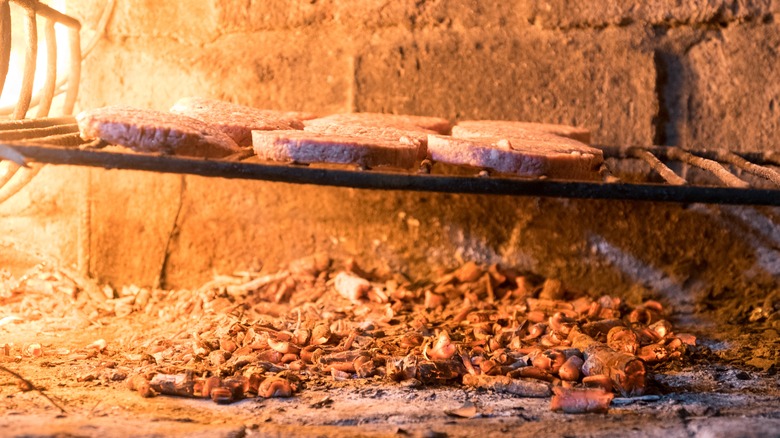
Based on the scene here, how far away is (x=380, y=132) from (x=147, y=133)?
2.01 ft

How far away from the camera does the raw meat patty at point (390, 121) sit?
7.45 feet

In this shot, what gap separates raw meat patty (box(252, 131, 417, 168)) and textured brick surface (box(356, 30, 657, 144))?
2.53ft

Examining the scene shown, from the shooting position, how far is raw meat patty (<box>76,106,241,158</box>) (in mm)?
1798

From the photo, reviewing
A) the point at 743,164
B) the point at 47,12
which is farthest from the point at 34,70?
the point at 743,164

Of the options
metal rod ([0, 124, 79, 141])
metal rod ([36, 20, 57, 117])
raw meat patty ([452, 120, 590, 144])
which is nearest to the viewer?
metal rod ([0, 124, 79, 141])

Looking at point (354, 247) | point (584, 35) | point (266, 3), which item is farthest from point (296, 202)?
point (584, 35)

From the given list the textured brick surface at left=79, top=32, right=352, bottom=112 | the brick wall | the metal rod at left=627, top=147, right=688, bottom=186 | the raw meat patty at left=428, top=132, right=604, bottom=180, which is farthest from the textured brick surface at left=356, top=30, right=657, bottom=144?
the raw meat patty at left=428, top=132, right=604, bottom=180

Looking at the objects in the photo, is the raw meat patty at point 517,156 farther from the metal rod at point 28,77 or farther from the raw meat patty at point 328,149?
the metal rod at point 28,77

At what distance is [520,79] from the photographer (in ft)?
8.63

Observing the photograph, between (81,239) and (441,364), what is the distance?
1515 millimetres

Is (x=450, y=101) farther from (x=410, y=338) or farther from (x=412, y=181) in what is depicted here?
(x=412, y=181)

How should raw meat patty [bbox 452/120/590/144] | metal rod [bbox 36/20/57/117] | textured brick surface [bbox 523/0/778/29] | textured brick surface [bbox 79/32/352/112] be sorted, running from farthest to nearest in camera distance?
textured brick surface [bbox 79/32/352/112], textured brick surface [bbox 523/0/778/29], metal rod [bbox 36/20/57/117], raw meat patty [bbox 452/120/590/144]

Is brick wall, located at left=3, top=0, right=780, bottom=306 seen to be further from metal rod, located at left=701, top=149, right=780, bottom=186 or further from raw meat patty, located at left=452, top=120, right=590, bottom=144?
metal rod, located at left=701, top=149, right=780, bottom=186

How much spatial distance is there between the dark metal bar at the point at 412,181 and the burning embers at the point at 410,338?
450 mm
